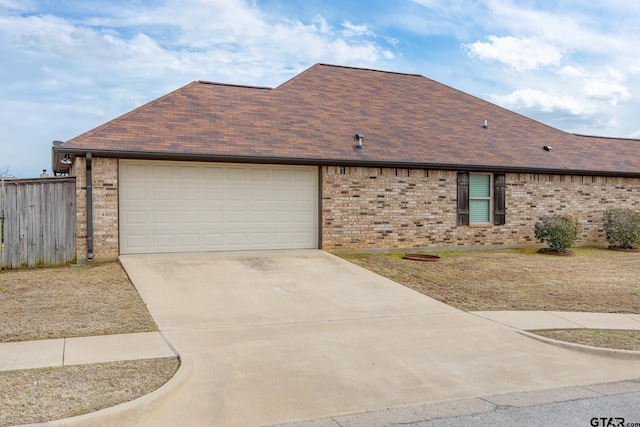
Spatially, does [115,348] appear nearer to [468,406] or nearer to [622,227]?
[468,406]

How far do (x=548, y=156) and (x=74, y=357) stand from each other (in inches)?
661

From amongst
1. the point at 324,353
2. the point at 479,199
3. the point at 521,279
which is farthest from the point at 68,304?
the point at 479,199

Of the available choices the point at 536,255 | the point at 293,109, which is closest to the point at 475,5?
the point at 293,109

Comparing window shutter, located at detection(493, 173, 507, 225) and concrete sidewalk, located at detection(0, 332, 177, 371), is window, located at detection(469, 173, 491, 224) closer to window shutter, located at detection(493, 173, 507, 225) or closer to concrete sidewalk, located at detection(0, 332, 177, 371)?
window shutter, located at detection(493, 173, 507, 225)

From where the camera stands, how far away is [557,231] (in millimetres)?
16281

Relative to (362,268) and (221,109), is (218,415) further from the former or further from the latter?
(221,109)

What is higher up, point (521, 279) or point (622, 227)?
point (622, 227)

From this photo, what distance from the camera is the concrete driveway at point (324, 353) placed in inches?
199

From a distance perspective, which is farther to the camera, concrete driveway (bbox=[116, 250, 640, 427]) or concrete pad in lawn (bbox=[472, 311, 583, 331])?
concrete pad in lawn (bbox=[472, 311, 583, 331])

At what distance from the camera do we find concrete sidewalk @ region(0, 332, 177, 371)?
5.77 metres

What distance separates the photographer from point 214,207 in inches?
554

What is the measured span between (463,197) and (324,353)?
445 inches

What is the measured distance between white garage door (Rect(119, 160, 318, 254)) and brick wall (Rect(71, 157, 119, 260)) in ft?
0.81

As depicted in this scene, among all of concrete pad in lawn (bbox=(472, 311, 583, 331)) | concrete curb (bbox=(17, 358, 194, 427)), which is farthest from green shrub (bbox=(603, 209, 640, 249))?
concrete curb (bbox=(17, 358, 194, 427))
